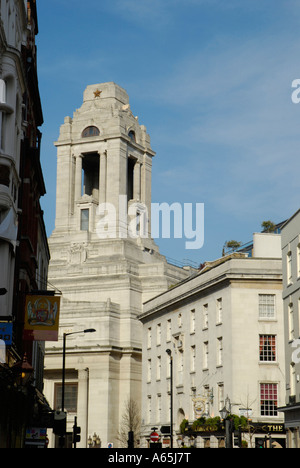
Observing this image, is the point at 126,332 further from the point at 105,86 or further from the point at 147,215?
the point at 105,86

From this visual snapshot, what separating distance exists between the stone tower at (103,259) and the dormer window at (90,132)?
0.47 ft

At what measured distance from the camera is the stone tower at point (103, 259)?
100938 millimetres

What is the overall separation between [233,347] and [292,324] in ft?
41.8

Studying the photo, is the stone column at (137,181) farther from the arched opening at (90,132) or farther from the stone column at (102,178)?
the arched opening at (90,132)

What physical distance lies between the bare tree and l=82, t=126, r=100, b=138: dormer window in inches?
1680

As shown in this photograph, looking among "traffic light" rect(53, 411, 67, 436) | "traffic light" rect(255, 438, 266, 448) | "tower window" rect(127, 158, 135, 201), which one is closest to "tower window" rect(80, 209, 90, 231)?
"tower window" rect(127, 158, 135, 201)

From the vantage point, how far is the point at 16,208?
40469mm

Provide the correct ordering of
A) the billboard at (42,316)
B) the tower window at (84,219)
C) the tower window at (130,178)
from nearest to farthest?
the billboard at (42,316) < the tower window at (84,219) < the tower window at (130,178)

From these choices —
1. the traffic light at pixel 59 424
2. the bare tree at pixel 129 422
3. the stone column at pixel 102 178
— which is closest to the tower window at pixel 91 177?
the stone column at pixel 102 178

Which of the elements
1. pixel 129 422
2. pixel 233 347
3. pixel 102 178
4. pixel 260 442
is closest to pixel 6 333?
pixel 260 442

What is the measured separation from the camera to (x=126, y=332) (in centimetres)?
10369
